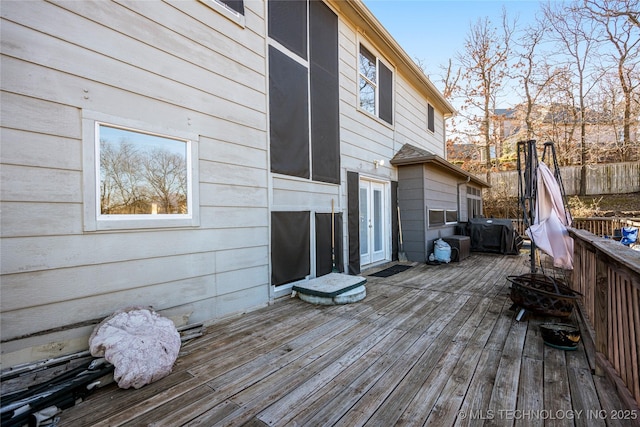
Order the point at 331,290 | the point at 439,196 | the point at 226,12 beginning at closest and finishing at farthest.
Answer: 1. the point at 226,12
2. the point at 331,290
3. the point at 439,196

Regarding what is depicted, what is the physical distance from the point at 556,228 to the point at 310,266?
127 inches

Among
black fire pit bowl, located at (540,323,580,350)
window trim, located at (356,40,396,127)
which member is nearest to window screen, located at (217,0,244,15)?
window trim, located at (356,40,396,127)

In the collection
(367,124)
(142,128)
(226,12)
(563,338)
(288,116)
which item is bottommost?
(563,338)

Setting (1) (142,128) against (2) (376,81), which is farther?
(2) (376,81)

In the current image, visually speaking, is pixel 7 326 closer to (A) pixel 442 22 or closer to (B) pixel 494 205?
(A) pixel 442 22

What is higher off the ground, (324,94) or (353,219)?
(324,94)

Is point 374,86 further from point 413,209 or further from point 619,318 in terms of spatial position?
point 619,318

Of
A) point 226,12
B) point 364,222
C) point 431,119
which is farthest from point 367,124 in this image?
point 431,119

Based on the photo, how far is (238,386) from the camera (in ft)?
6.51

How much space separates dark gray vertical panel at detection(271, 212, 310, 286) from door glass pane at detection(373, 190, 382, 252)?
2.40 metres

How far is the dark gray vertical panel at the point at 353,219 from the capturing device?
541 centimetres

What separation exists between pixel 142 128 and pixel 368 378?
→ 2863 millimetres

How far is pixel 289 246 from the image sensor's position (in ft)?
13.4

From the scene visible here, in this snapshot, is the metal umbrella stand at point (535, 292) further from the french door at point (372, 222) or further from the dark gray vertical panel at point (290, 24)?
the dark gray vertical panel at point (290, 24)
